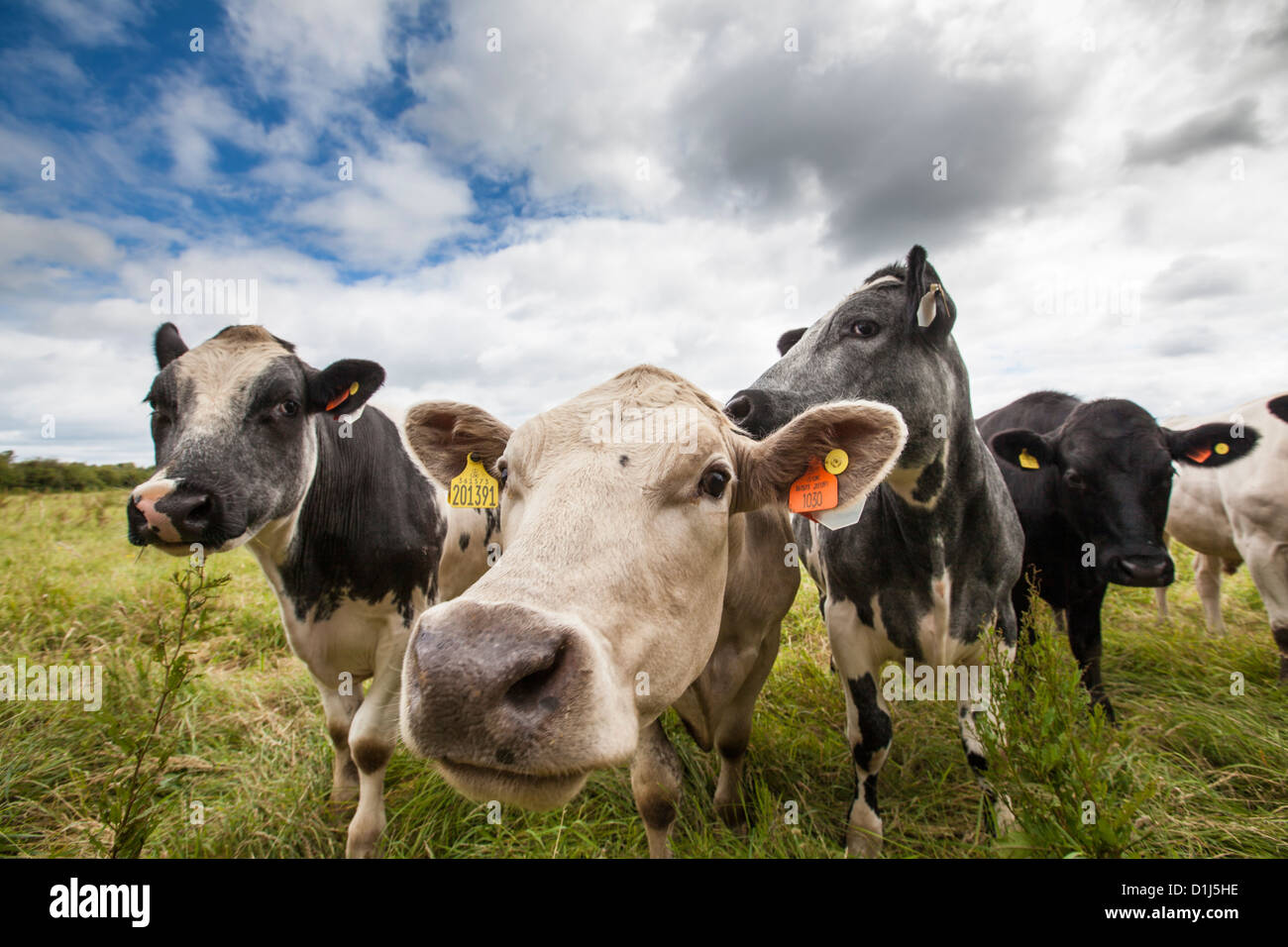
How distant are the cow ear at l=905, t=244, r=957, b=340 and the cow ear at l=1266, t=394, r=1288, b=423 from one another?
405 centimetres

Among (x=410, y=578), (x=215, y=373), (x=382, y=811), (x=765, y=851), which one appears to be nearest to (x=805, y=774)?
(x=765, y=851)

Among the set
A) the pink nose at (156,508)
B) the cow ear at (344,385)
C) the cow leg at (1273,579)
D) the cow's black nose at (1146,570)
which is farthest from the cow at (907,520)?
the cow leg at (1273,579)

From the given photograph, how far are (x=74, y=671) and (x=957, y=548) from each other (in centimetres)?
621

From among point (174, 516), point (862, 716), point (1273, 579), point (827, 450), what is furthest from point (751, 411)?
point (1273, 579)

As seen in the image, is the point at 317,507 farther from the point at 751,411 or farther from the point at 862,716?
the point at 862,716

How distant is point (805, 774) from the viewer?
385 cm

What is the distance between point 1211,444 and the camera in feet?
15.5

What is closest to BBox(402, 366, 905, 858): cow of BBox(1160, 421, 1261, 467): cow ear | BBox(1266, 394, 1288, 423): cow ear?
BBox(1160, 421, 1261, 467): cow ear

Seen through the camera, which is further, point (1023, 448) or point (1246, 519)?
point (1246, 519)

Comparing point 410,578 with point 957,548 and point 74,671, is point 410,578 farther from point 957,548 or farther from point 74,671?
point 957,548

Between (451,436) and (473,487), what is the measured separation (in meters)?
0.29

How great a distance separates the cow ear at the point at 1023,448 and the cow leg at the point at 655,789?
337 cm

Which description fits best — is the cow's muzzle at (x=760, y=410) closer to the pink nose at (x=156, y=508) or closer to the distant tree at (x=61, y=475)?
the pink nose at (x=156, y=508)

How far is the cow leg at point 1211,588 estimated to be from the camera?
7.19 meters
